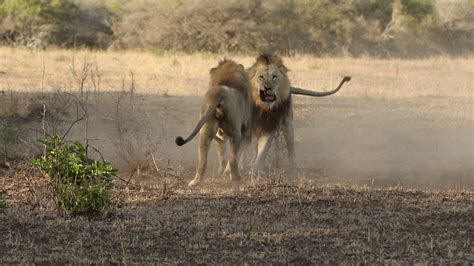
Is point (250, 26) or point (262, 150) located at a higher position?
point (250, 26)

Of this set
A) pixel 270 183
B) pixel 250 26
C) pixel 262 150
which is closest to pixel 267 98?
pixel 262 150

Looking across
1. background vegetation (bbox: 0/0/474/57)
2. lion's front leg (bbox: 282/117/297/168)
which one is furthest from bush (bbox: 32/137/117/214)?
background vegetation (bbox: 0/0/474/57)

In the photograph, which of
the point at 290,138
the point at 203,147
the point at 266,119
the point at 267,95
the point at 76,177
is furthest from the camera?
the point at 290,138

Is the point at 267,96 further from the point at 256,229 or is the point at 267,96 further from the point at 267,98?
the point at 256,229

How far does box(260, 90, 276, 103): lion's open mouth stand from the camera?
1070cm

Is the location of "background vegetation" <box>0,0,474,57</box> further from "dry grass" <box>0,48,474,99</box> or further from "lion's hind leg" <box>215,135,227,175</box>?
"lion's hind leg" <box>215,135,227,175</box>

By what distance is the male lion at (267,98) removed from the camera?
1068cm

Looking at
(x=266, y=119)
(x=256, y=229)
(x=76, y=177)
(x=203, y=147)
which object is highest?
(x=266, y=119)

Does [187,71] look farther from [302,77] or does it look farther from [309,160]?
[309,160]

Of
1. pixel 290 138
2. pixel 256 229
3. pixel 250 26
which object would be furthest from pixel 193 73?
pixel 256 229

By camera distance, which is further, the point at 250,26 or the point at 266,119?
the point at 250,26

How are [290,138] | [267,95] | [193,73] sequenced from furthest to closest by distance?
[193,73], [290,138], [267,95]

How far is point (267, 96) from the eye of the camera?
10711 millimetres

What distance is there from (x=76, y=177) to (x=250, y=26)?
2337 cm
